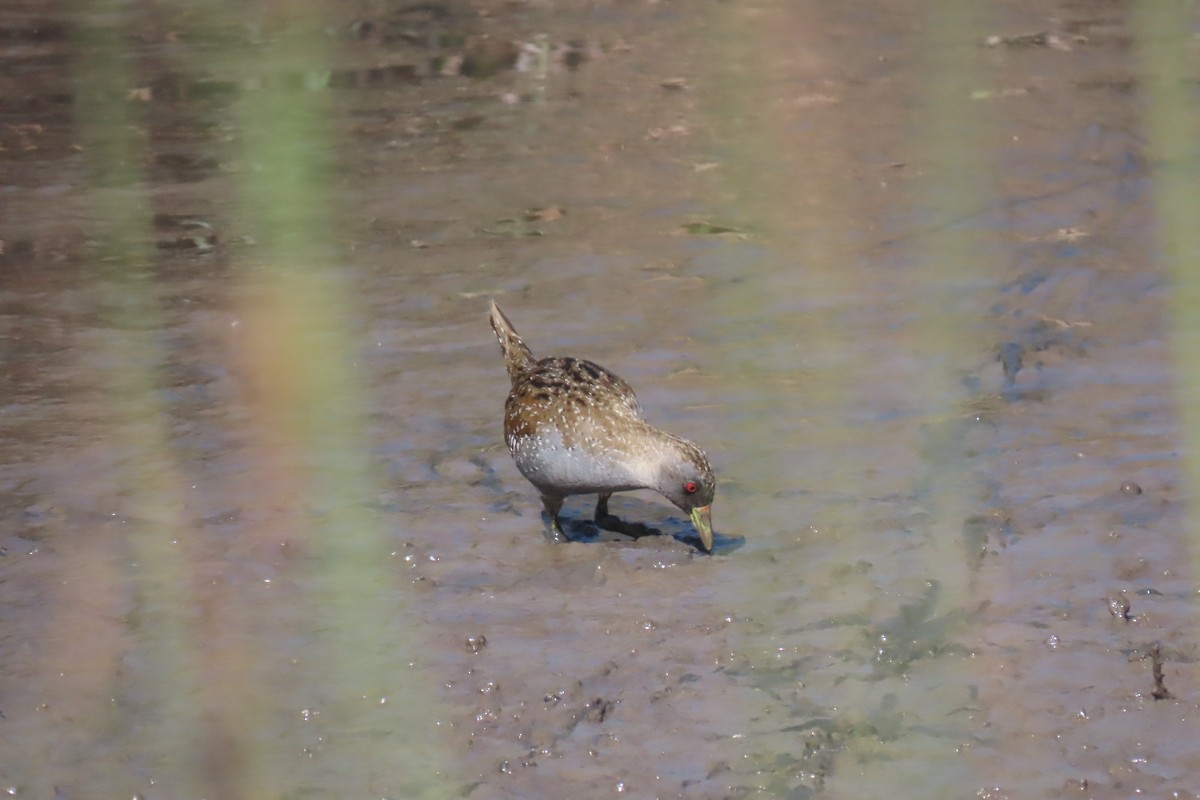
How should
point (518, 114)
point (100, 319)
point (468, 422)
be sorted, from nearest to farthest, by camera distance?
point (468, 422) → point (100, 319) → point (518, 114)

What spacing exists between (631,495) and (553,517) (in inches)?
23.8

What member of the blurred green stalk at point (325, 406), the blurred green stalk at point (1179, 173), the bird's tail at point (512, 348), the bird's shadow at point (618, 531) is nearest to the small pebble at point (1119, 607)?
the blurred green stalk at point (1179, 173)

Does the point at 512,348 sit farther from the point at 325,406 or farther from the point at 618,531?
the point at 325,406

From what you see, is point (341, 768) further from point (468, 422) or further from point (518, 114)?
point (518, 114)

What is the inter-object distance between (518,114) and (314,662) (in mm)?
7549

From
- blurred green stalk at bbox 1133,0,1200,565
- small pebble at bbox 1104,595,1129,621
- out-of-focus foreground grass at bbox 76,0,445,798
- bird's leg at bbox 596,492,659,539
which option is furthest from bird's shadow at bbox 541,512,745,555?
blurred green stalk at bbox 1133,0,1200,565

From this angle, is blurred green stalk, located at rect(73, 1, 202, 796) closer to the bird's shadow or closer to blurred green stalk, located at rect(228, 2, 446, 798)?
blurred green stalk, located at rect(228, 2, 446, 798)

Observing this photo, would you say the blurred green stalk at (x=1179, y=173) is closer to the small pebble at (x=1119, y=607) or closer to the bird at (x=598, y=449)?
the small pebble at (x=1119, y=607)

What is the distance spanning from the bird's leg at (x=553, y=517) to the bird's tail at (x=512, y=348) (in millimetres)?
561

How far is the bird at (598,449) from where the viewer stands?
572 centimetres

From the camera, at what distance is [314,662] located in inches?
207

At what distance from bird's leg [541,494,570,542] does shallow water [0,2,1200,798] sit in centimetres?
10

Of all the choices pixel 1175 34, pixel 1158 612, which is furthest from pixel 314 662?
pixel 1175 34

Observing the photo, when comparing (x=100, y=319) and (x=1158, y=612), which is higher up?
(x=1158, y=612)
